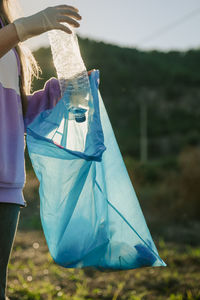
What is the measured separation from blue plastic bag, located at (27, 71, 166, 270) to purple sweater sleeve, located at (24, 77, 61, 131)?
0.18ft

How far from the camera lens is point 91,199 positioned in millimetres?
1731

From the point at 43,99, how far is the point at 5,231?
2.15 feet

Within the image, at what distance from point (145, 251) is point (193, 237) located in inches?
168

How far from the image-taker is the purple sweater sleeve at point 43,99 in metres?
1.80

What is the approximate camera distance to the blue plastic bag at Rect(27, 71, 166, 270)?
66.1 inches

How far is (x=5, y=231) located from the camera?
1468 mm

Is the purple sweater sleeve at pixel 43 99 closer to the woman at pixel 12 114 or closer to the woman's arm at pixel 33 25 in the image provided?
the woman at pixel 12 114

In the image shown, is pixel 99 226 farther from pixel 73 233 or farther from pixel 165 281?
pixel 165 281

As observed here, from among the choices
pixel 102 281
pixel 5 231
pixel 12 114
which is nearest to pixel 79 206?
pixel 5 231

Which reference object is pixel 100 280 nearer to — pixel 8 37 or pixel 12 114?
pixel 12 114

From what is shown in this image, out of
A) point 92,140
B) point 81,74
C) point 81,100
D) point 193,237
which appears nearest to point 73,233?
point 92,140

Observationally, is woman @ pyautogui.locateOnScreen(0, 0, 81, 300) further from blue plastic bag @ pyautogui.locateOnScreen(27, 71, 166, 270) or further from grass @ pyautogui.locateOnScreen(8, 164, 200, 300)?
grass @ pyautogui.locateOnScreen(8, 164, 200, 300)

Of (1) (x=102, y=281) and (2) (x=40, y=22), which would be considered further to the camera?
(1) (x=102, y=281)

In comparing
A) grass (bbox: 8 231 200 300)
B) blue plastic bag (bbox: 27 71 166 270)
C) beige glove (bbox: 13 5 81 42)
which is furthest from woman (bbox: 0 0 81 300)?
grass (bbox: 8 231 200 300)
